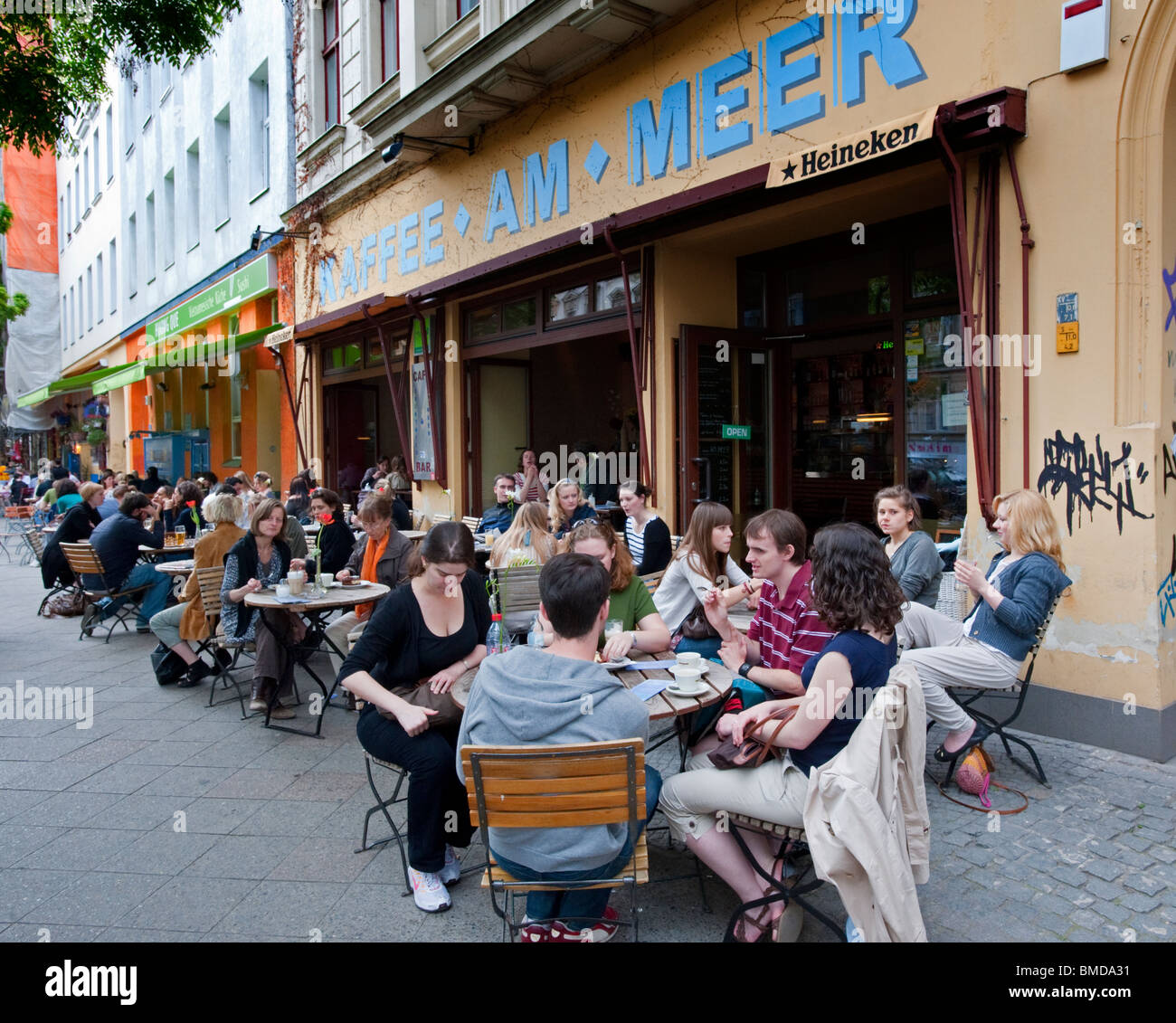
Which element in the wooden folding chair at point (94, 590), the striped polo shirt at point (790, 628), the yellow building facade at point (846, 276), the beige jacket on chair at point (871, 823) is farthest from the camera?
the wooden folding chair at point (94, 590)

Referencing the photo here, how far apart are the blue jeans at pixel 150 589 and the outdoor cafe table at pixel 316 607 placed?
2.61 metres

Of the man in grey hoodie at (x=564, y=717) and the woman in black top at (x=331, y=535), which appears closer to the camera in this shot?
the man in grey hoodie at (x=564, y=717)

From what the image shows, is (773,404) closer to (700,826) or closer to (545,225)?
(545,225)

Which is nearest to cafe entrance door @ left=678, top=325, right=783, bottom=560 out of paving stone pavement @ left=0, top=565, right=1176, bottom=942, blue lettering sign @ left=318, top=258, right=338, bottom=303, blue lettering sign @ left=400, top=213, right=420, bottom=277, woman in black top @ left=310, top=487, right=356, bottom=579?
woman in black top @ left=310, top=487, right=356, bottom=579

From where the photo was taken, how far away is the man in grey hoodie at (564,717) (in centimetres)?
250

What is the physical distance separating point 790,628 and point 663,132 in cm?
539

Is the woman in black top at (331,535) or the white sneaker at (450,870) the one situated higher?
the woman in black top at (331,535)

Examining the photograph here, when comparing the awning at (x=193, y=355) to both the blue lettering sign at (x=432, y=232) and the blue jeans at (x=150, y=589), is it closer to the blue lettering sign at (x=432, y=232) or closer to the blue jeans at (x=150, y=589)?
the blue lettering sign at (x=432, y=232)

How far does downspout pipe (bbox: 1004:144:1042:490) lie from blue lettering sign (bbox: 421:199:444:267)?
743 cm

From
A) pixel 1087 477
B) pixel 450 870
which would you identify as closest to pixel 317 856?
pixel 450 870

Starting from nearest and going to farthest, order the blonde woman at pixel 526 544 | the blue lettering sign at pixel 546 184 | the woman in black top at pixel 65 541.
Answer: the blonde woman at pixel 526 544 → the blue lettering sign at pixel 546 184 → the woman in black top at pixel 65 541

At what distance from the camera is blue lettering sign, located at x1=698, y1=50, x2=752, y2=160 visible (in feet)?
21.4

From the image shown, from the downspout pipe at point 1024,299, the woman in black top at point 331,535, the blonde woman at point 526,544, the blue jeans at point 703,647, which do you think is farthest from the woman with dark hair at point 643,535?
the downspout pipe at point 1024,299
